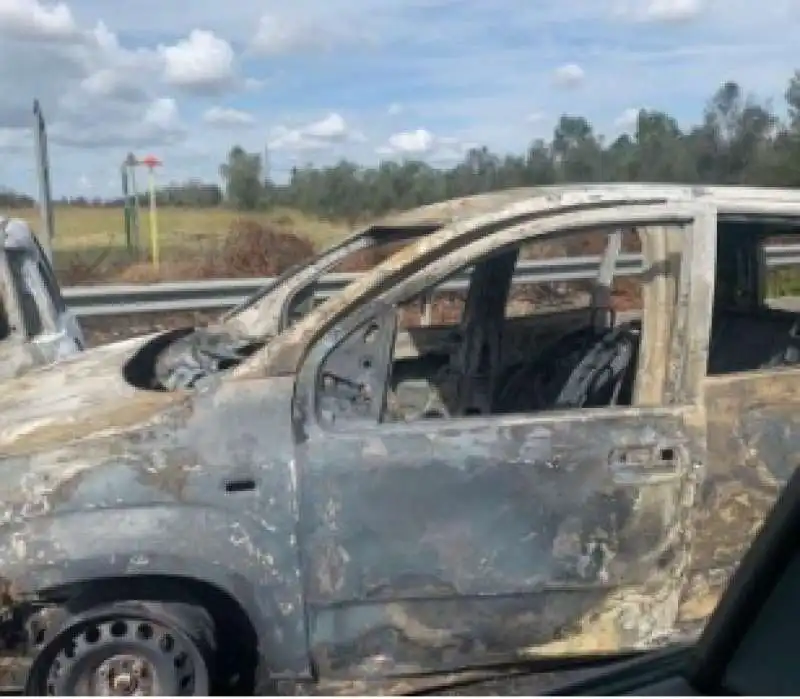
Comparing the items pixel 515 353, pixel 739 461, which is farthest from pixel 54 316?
pixel 739 461

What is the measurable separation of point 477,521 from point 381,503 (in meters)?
0.29

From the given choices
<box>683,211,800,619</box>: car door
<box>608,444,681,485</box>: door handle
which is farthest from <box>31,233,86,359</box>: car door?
<box>683,211,800,619</box>: car door

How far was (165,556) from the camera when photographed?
11.7 feet

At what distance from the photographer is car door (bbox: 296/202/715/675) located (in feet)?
12.0

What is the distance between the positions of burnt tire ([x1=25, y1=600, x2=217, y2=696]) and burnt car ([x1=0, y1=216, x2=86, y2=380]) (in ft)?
6.94

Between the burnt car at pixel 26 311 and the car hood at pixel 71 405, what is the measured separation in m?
1.06

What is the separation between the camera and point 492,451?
372cm

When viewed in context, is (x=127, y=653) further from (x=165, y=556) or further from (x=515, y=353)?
(x=515, y=353)

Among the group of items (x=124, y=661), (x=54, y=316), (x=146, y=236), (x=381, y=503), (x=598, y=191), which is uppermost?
(x=598, y=191)

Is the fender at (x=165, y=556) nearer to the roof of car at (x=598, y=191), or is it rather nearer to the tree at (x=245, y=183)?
the roof of car at (x=598, y=191)

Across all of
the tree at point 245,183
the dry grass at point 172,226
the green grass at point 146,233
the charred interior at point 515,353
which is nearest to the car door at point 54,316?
the charred interior at point 515,353

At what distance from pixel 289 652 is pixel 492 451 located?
Result: 0.85 meters

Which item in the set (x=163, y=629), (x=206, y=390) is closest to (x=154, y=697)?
(x=163, y=629)

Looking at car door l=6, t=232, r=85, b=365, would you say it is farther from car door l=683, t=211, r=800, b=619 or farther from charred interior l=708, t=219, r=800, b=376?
car door l=683, t=211, r=800, b=619
